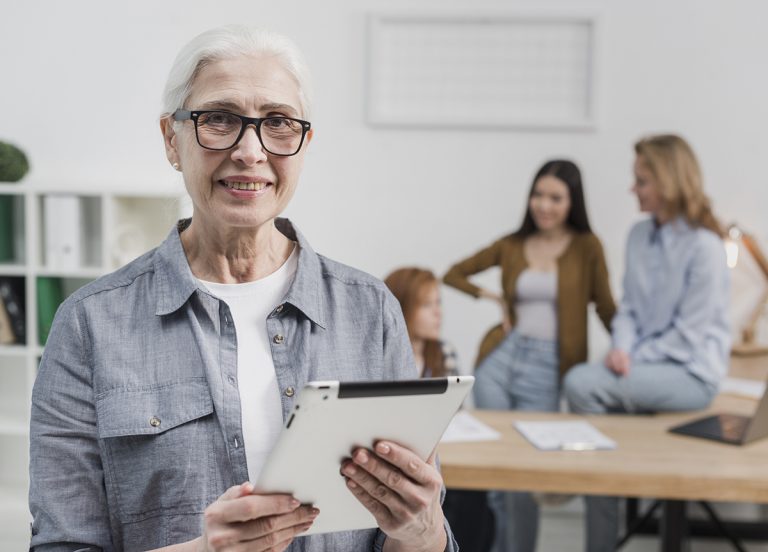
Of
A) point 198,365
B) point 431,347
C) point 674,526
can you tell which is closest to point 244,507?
point 198,365

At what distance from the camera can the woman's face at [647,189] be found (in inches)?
114

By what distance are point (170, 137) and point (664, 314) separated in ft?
7.19

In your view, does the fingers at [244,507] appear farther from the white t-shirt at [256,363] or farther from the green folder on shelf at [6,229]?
the green folder on shelf at [6,229]

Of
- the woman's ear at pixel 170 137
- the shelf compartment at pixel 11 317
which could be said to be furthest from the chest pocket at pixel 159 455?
the shelf compartment at pixel 11 317

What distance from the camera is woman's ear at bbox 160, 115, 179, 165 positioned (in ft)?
3.56

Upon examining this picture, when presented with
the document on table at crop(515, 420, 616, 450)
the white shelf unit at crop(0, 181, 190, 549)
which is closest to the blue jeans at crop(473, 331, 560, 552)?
the document on table at crop(515, 420, 616, 450)

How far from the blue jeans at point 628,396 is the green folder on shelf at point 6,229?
2392 millimetres

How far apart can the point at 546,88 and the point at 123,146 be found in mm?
1877

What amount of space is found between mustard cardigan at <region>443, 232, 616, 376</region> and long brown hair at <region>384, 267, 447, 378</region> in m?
0.48

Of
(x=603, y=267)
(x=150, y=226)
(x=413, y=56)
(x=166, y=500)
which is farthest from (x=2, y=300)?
(x=166, y=500)

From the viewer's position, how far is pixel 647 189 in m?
2.92

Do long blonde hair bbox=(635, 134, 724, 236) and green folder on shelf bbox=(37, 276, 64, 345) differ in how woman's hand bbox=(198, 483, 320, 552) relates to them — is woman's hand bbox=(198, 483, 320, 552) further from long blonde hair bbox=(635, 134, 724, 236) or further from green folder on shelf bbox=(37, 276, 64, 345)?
green folder on shelf bbox=(37, 276, 64, 345)

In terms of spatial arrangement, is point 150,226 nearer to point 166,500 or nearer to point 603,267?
point 603,267

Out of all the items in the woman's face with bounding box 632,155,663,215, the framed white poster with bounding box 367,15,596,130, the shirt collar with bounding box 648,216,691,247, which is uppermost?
the framed white poster with bounding box 367,15,596,130
